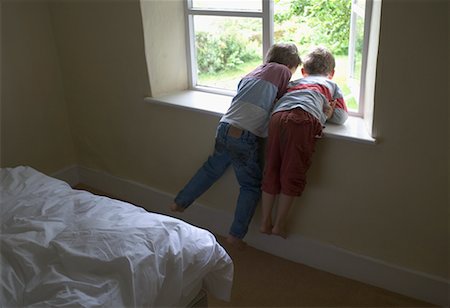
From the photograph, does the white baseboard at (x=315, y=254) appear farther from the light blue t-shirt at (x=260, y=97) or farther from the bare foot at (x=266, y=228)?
the light blue t-shirt at (x=260, y=97)

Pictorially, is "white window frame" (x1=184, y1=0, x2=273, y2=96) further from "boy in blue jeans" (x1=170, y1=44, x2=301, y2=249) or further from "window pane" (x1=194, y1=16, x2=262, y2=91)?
"boy in blue jeans" (x1=170, y1=44, x2=301, y2=249)

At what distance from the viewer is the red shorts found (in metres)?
1.94

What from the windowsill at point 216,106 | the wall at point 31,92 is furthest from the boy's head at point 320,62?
the wall at point 31,92

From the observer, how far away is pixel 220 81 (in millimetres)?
2564

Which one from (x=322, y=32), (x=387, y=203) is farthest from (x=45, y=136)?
(x=387, y=203)

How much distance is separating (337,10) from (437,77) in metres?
0.64

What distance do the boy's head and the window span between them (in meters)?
0.10

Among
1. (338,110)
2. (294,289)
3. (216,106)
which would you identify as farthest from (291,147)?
(294,289)

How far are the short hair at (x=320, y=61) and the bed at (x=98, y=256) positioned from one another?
100 centimetres

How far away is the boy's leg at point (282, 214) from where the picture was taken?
6.86 ft

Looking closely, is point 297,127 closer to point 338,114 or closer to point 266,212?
point 338,114

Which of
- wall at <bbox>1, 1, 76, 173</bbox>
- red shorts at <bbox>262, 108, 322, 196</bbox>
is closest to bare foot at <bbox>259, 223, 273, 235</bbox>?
red shorts at <bbox>262, 108, 322, 196</bbox>

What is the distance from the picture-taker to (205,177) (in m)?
2.39

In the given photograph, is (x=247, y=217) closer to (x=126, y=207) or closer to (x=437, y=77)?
(x=126, y=207)
